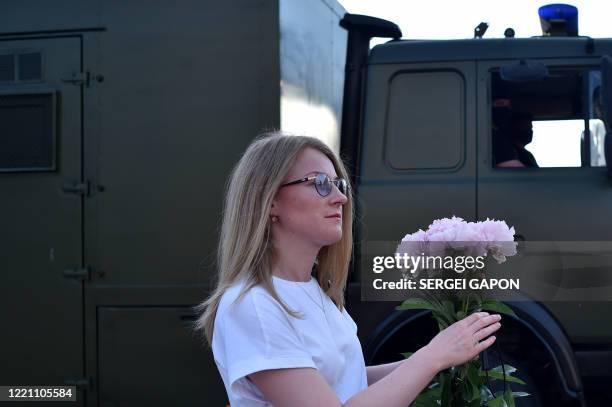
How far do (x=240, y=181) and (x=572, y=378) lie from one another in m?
2.47

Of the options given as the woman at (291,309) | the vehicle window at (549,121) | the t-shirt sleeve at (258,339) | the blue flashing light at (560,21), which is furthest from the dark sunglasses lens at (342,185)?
the blue flashing light at (560,21)

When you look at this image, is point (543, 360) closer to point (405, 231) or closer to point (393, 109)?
point (405, 231)

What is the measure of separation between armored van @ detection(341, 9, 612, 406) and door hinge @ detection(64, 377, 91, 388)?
136cm

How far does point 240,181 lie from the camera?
1938 mm

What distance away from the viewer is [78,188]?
160 inches

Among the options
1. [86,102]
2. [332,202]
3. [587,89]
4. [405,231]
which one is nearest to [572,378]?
[405,231]

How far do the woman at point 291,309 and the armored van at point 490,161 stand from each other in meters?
1.99

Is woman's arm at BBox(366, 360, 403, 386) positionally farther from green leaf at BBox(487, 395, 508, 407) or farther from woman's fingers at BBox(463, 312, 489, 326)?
woman's fingers at BBox(463, 312, 489, 326)

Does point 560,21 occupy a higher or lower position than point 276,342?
higher

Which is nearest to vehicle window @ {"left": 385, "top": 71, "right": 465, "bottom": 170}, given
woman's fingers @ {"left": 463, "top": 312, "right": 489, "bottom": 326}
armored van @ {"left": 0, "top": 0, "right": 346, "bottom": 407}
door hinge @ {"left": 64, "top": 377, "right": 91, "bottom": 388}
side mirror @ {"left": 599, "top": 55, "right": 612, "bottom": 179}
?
armored van @ {"left": 0, "top": 0, "right": 346, "bottom": 407}

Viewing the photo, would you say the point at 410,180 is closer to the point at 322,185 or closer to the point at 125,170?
the point at 125,170

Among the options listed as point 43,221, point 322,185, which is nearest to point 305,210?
point 322,185

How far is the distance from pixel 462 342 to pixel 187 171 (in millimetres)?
2468

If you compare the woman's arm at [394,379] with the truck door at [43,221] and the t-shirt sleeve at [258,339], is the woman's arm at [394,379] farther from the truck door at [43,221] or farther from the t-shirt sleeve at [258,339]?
the truck door at [43,221]
